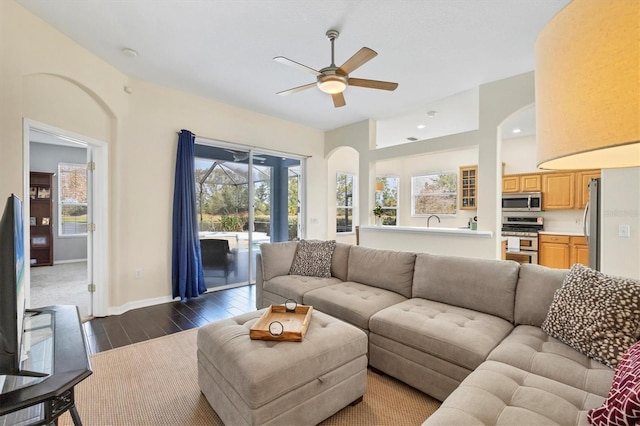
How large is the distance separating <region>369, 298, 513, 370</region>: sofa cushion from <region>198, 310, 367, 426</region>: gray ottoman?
1.07 ft

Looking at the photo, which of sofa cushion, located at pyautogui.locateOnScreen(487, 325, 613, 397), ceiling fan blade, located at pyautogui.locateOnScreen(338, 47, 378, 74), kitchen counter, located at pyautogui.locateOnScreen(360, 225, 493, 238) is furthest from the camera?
kitchen counter, located at pyautogui.locateOnScreen(360, 225, 493, 238)

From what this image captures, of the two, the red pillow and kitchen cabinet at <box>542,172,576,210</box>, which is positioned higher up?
kitchen cabinet at <box>542,172,576,210</box>

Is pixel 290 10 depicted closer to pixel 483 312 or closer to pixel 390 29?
pixel 390 29

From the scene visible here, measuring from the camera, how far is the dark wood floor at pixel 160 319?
117 inches

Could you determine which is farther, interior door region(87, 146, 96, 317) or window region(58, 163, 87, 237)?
window region(58, 163, 87, 237)

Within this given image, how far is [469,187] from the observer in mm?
7035

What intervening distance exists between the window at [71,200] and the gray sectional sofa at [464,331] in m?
6.30

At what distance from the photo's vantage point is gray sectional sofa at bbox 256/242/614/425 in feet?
4.07

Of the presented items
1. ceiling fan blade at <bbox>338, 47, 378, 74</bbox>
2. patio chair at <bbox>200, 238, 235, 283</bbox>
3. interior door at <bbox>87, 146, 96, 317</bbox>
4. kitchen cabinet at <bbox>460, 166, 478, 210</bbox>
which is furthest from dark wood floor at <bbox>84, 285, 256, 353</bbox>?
kitchen cabinet at <bbox>460, 166, 478, 210</bbox>

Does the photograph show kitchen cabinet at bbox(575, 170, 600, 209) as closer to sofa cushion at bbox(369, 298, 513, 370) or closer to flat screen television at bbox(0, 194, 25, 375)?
sofa cushion at bbox(369, 298, 513, 370)

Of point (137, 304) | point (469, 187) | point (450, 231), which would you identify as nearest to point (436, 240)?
point (450, 231)

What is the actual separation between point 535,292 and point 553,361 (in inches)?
25.5

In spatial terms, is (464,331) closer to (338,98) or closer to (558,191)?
(338,98)

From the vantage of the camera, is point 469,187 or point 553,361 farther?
point 469,187
